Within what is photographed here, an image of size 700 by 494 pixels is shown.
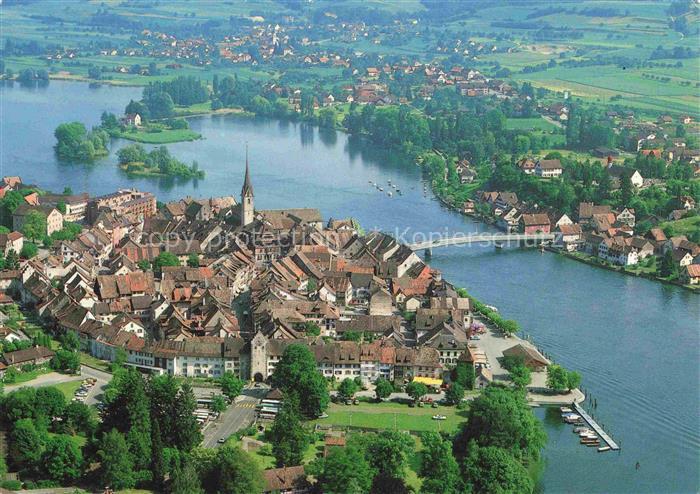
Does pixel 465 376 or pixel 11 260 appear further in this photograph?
pixel 11 260

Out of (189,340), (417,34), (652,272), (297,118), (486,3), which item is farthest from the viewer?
(486,3)

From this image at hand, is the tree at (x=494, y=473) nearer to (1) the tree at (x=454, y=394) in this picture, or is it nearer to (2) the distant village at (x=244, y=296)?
(1) the tree at (x=454, y=394)

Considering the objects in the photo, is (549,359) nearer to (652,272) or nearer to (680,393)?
(680,393)

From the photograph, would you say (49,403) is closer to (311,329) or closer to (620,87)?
(311,329)

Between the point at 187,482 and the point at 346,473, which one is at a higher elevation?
the point at 346,473

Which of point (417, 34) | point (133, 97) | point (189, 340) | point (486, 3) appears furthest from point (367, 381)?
point (486, 3)

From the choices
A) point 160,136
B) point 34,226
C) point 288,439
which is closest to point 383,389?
point 288,439

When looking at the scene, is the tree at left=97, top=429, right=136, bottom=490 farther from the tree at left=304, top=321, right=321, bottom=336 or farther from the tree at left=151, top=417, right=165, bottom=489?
the tree at left=304, top=321, right=321, bottom=336

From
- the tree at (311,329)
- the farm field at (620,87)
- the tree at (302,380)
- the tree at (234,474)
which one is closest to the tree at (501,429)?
the tree at (302,380)
